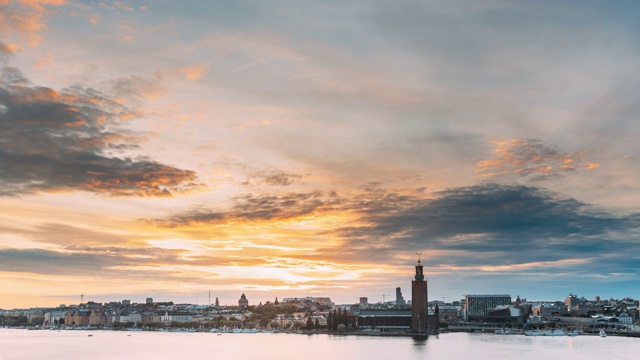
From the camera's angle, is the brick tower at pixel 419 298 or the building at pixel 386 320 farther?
the building at pixel 386 320

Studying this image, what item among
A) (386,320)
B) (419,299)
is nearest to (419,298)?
(419,299)

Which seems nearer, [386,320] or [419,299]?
[419,299]

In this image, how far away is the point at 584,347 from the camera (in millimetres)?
97125

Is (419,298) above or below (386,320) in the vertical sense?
above

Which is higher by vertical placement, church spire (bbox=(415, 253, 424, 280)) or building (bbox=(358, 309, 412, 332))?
church spire (bbox=(415, 253, 424, 280))

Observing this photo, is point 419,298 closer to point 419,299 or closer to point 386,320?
point 419,299

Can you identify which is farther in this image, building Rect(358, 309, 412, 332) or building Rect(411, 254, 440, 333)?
building Rect(358, 309, 412, 332)

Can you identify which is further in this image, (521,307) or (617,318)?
(521,307)

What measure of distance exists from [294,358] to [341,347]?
18.4m

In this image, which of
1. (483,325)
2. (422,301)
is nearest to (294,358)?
(422,301)

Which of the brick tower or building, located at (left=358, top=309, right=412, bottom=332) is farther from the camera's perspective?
building, located at (left=358, top=309, right=412, bottom=332)

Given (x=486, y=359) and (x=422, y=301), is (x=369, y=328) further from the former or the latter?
(x=486, y=359)

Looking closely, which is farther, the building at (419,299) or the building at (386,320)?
the building at (386,320)

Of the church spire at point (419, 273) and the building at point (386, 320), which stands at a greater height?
the church spire at point (419, 273)
